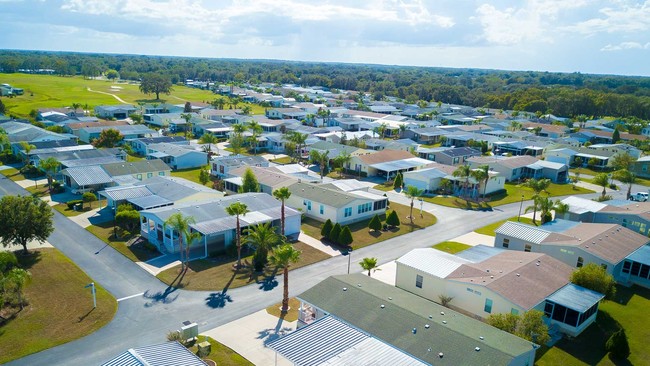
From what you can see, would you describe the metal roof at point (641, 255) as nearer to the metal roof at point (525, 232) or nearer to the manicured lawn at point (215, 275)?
the metal roof at point (525, 232)

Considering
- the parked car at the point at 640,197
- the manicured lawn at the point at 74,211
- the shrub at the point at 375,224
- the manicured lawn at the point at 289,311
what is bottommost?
the manicured lawn at the point at 74,211

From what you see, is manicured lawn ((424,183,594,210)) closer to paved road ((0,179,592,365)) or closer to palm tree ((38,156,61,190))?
paved road ((0,179,592,365))

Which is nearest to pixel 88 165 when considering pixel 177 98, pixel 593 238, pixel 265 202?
pixel 265 202

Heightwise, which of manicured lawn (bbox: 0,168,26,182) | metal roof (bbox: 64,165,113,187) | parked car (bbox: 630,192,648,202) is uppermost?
metal roof (bbox: 64,165,113,187)

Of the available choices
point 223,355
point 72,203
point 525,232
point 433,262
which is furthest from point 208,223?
point 525,232

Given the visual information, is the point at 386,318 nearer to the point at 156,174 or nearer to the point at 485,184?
the point at 485,184

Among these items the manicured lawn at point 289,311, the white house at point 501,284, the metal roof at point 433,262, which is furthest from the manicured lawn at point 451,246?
the manicured lawn at point 289,311

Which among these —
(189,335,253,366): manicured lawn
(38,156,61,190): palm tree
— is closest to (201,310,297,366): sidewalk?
(189,335,253,366): manicured lawn
